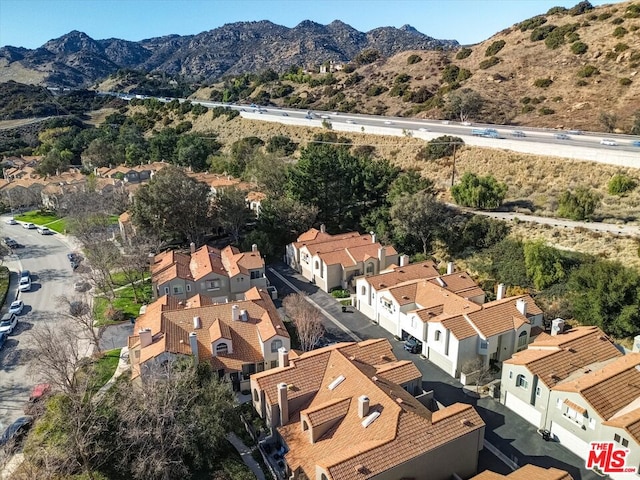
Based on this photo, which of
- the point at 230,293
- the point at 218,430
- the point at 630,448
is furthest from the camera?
the point at 230,293

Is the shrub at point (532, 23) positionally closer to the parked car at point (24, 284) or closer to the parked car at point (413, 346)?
the parked car at point (413, 346)

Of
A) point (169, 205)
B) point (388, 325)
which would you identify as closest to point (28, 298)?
point (169, 205)

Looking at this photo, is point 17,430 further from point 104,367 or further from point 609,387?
point 609,387

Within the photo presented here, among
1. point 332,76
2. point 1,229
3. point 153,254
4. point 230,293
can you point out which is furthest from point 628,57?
point 1,229

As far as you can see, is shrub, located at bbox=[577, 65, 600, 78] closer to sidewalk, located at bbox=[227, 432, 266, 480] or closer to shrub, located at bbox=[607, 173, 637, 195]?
shrub, located at bbox=[607, 173, 637, 195]

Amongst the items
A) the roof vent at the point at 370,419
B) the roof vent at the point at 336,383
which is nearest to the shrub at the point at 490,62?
the roof vent at the point at 336,383

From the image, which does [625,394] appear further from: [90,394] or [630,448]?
[90,394]

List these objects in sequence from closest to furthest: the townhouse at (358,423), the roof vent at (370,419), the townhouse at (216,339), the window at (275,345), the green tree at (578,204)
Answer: the townhouse at (358,423) < the roof vent at (370,419) < the townhouse at (216,339) < the window at (275,345) < the green tree at (578,204)
